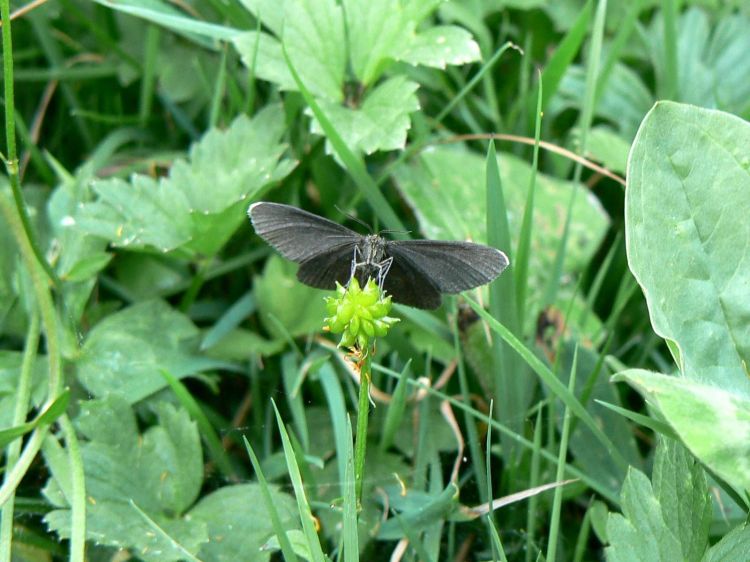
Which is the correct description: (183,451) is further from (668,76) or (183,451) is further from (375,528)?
(668,76)

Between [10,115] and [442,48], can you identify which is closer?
[10,115]

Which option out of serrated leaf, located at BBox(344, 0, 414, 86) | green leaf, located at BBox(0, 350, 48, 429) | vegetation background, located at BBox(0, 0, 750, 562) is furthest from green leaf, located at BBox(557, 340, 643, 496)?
green leaf, located at BBox(0, 350, 48, 429)

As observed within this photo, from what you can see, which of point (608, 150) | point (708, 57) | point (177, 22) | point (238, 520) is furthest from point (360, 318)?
point (708, 57)

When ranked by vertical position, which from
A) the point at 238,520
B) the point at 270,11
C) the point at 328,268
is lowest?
the point at 238,520

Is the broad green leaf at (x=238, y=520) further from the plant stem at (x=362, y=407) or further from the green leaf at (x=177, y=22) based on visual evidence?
the green leaf at (x=177, y=22)

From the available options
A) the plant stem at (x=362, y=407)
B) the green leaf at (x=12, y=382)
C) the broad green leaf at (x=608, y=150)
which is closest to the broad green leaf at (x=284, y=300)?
the green leaf at (x=12, y=382)

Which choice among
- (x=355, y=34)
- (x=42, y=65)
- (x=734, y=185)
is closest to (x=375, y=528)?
(x=734, y=185)

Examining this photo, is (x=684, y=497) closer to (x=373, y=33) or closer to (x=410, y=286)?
(x=410, y=286)

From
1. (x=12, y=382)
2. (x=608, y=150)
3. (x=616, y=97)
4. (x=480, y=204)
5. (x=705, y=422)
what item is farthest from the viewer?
(x=616, y=97)
